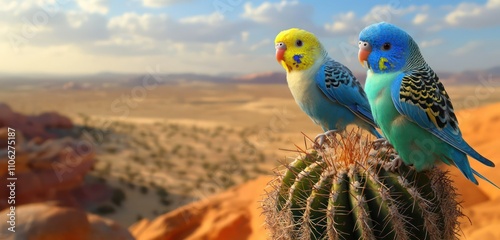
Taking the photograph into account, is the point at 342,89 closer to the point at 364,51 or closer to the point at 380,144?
the point at 380,144

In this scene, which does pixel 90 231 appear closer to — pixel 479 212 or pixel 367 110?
pixel 367 110

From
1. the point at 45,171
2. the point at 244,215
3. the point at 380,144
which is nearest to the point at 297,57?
the point at 380,144

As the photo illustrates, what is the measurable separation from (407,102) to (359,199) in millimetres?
553

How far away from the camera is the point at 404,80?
2527 millimetres

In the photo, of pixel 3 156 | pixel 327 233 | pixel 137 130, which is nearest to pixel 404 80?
pixel 327 233

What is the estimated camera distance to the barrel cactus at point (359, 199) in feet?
8.77

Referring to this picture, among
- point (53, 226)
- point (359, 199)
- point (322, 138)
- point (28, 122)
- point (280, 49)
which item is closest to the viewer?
point (359, 199)

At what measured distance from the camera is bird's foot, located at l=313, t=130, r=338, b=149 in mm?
3004

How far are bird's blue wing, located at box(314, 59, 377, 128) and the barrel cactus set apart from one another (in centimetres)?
24

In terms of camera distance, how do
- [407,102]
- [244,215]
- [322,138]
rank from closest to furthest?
[407,102] → [322,138] → [244,215]

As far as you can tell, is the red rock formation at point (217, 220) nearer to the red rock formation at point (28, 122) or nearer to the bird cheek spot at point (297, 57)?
the bird cheek spot at point (297, 57)

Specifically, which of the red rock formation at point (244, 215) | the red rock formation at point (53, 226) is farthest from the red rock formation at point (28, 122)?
the red rock formation at point (53, 226)

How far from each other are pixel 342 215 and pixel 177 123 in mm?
21312

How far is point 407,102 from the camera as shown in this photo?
2490 mm
